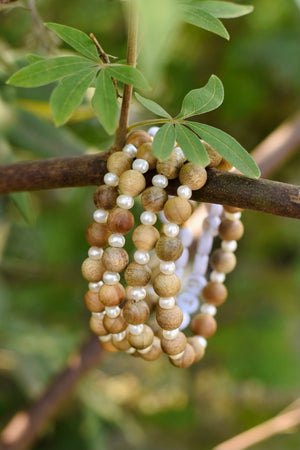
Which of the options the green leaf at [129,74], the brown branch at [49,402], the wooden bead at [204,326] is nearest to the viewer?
the green leaf at [129,74]

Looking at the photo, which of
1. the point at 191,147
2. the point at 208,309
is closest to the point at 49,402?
the point at 208,309

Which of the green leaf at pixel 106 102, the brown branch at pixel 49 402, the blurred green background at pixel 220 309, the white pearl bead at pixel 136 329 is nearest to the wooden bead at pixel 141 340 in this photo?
the white pearl bead at pixel 136 329

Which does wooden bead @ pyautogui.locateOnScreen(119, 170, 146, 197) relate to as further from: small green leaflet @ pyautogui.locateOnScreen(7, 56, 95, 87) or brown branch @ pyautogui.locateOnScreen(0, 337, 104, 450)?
brown branch @ pyautogui.locateOnScreen(0, 337, 104, 450)

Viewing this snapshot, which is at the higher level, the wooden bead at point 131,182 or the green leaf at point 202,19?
the green leaf at point 202,19

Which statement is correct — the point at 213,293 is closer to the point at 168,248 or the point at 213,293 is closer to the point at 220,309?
the point at 168,248

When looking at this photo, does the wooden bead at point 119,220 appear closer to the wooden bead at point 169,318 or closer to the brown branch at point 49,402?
the wooden bead at point 169,318

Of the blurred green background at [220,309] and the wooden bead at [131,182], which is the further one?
the blurred green background at [220,309]

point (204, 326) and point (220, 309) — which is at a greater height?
point (204, 326)

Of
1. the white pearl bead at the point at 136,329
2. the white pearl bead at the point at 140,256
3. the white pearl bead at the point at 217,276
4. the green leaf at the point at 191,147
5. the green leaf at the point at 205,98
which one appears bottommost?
the white pearl bead at the point at 217,276

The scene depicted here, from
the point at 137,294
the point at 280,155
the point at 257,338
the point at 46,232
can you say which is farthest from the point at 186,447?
the point at 137,294
